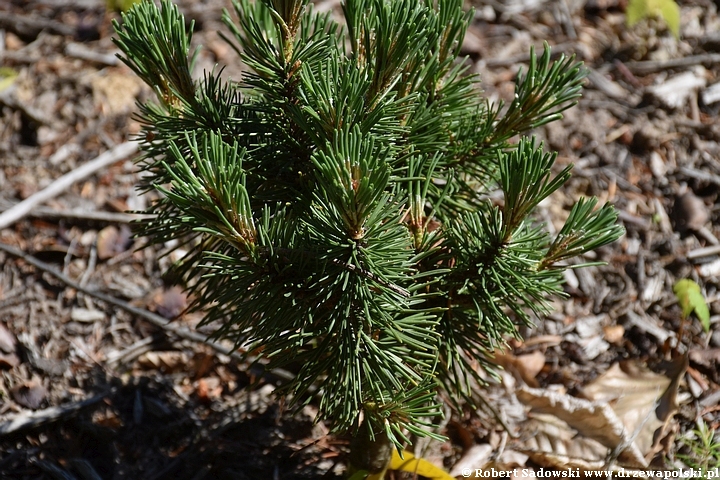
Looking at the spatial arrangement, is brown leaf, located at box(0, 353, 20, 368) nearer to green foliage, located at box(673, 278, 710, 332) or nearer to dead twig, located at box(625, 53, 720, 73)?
green foliage, located at box(673, 278, 710, 332)

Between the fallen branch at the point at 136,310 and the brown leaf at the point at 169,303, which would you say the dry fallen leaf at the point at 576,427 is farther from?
the brown leaf at the point at 169,303

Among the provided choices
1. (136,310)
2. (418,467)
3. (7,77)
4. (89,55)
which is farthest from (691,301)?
(7,77)

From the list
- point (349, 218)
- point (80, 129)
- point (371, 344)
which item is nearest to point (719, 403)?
point (371, 344)

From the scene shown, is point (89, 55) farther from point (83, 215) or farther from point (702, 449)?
point (702, 449)

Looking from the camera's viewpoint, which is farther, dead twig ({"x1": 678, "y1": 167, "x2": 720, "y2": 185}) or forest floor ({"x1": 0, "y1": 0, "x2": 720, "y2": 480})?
dead twig ({"x1": 678, "y1": 167, "x2": 720, "y2": 185})

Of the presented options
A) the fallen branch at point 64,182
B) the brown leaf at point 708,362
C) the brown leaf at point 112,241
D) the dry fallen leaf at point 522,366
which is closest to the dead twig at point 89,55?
the fallen branch at point 64,182

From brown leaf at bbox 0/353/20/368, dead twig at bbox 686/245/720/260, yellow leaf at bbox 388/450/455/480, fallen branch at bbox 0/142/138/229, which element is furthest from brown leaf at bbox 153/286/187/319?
dead twig at bbox 686/245/720/260
